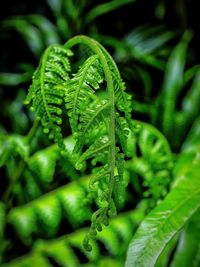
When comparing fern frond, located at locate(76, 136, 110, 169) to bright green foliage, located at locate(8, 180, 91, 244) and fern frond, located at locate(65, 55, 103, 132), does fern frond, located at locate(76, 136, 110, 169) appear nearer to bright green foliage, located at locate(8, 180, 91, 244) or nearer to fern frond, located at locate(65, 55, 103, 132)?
fern frond, located at locate(65, 55, 103, 132)

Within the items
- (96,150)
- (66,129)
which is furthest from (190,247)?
(66,129)

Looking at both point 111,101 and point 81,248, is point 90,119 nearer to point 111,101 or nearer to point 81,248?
point 111,101

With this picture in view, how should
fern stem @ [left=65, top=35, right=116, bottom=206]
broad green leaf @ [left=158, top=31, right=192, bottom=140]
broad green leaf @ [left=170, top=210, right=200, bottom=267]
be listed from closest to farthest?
fern stem @ [left=65, top=35, right=116, bottom=206] → broad green leaf @ [left=170, top=210, right=200, bottom=267] → broad green leaf @ [left=158, top=31, right=192, bottom=140]

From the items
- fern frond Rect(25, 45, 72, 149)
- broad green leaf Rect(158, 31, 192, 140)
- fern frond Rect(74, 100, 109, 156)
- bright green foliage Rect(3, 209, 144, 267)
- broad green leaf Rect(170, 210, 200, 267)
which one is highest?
fern frond Rect(25, 45, 72, 149)

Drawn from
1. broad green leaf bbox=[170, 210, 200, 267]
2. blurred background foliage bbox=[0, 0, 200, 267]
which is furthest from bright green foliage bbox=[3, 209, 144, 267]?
broad green leaf bbox=[170, 210, 200, 267]

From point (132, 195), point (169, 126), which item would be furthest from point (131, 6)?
point (132, 195)

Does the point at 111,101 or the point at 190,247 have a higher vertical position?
the point at 111,101

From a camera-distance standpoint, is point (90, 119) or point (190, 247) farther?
point (190, 247)

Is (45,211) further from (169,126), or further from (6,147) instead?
(169,126)
